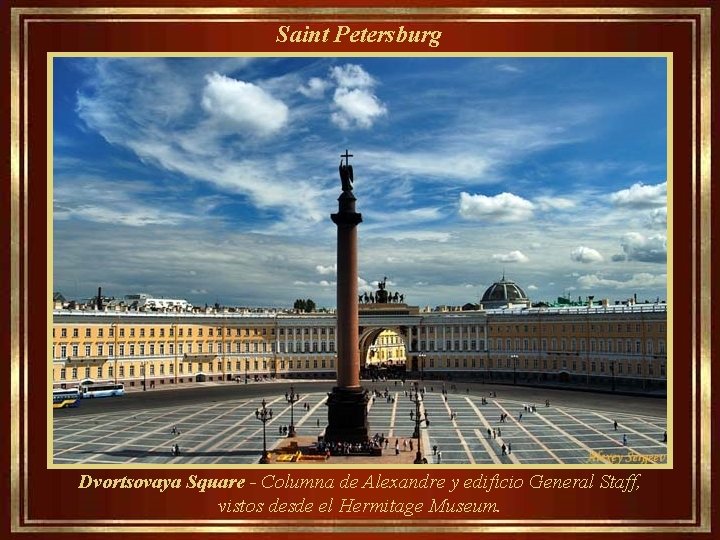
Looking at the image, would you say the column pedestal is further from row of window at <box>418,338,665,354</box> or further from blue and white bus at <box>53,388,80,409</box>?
row of window at <box>418,338,665,354</box>

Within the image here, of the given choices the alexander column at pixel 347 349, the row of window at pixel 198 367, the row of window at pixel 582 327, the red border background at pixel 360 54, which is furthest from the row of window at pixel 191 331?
the red border background at pixel 360 54

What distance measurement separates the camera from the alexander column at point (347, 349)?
26.5 m

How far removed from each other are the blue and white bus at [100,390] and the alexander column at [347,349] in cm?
3086

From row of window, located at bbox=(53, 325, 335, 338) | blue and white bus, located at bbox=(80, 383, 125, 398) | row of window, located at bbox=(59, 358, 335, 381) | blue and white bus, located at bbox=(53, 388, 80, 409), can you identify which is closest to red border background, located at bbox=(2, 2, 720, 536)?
blue and white bus, located at bbox=(53, 388, 80, 409)

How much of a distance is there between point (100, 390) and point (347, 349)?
32.8 m

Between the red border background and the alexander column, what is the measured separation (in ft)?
36.7

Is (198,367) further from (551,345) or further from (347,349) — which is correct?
(347,349)

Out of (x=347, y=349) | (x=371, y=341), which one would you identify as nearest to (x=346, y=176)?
(x=347, y=349)

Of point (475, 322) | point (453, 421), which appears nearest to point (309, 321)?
point (475, 322)

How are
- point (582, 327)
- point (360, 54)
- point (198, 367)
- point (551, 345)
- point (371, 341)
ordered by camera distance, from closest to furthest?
point (360, 54), point (582, 327), point (551, 345), point (198, 367), point (371, 341)

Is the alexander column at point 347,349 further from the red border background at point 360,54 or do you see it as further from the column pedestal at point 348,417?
the red border background at point 360,54

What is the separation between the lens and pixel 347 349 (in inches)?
1047

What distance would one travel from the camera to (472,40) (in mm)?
15203
